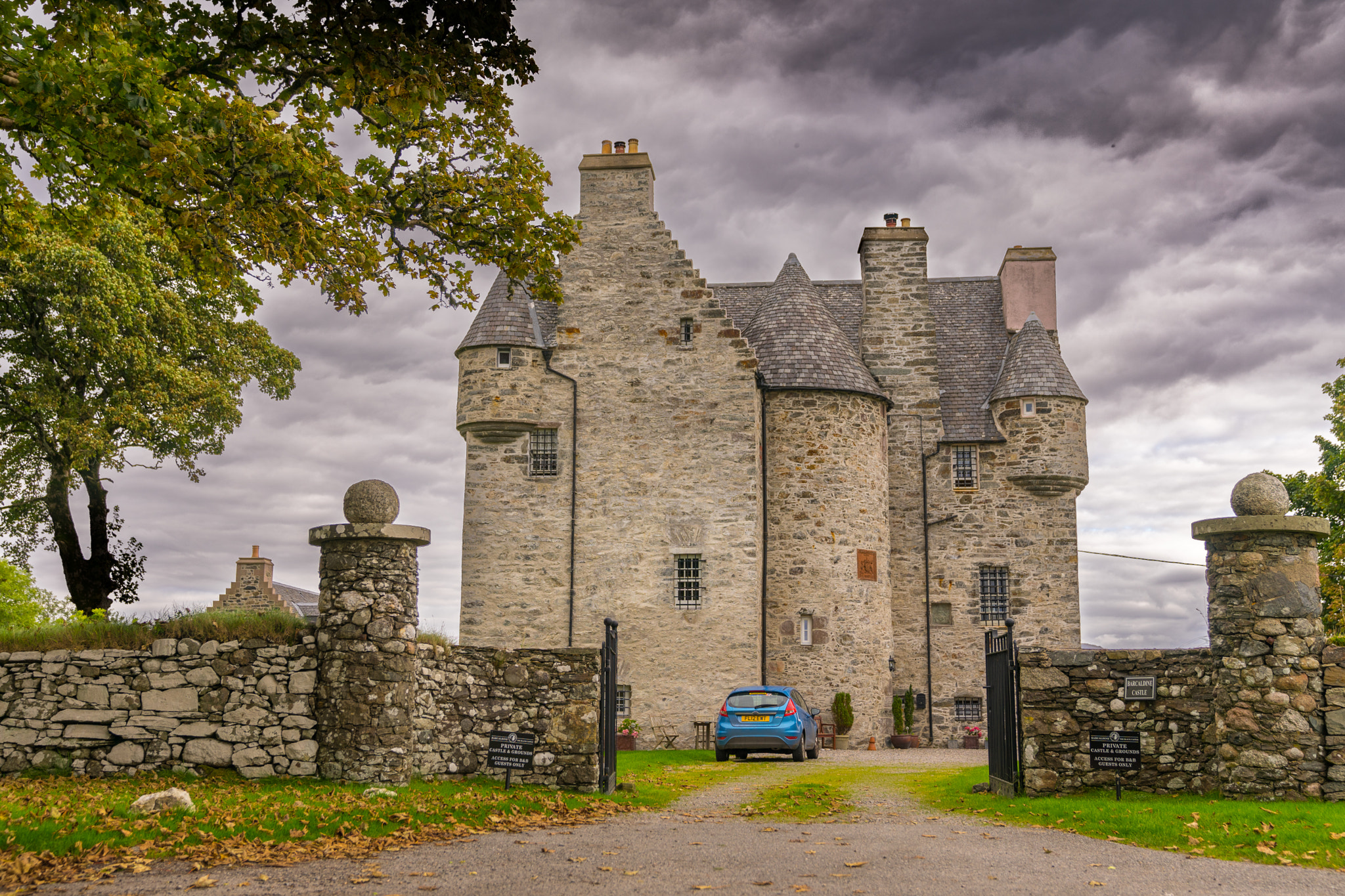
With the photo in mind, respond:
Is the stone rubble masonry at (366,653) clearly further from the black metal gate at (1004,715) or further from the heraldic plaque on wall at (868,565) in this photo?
the heraldic plaque on wall at (868,565)

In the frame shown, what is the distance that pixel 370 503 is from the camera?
13039 mm

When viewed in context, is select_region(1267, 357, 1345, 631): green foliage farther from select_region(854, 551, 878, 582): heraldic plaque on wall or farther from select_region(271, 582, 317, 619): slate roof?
select_region(271, 582, 317, 619): slate roof

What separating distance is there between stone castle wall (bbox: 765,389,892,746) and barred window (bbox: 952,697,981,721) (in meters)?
2.25

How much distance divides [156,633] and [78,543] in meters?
15.8

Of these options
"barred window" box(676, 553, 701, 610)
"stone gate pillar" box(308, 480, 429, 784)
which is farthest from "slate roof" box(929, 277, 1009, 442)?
"stone gate pillar" box(308, 480, 429, 784)

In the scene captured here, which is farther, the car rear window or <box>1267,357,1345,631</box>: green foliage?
<box>1267,357,1345,631</box>: green foliage

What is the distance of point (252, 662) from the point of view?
42.2 feet

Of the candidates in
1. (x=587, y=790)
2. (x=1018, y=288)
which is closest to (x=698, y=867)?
(x=587, y=790)

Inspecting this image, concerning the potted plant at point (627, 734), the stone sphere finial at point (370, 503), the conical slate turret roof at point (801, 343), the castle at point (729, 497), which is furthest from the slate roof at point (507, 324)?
the stone sphere finial at point (370, 503)

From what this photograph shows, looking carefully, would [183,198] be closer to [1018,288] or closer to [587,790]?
[587,790]

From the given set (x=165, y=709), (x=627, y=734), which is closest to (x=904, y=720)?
(x=627, y=734)

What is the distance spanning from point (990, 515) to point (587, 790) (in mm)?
19719

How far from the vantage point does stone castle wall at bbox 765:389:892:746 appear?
89.5 feet

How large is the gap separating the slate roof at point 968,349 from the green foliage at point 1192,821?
18.4m
